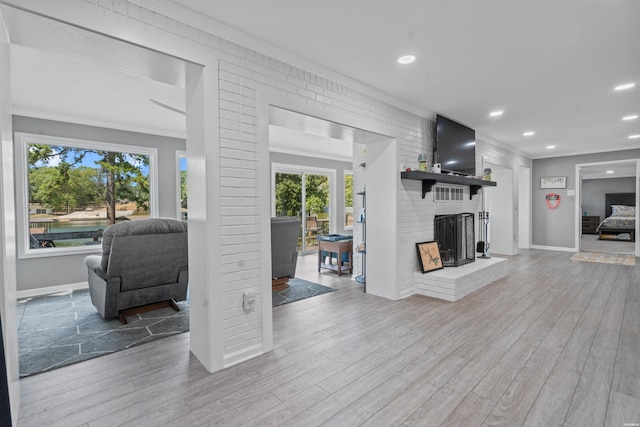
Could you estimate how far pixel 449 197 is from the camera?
5.06m

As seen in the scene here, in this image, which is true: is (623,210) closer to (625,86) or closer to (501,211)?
(501,211)

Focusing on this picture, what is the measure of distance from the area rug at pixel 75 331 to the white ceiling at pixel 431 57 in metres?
2.31

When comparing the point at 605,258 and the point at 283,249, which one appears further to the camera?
the point at 605,258

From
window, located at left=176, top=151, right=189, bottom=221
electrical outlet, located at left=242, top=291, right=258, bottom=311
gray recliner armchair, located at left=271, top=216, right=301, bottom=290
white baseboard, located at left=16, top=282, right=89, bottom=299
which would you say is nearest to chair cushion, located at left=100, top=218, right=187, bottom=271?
gray recliner armchair, located at left=271, top=216, right=301, bottom=290

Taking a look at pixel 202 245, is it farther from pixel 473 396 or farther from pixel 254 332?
pixel 473 396

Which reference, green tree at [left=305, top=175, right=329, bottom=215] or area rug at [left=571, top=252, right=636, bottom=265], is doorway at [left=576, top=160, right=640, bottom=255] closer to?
area rug at [left=571, top=252, right=636, bottom=265]

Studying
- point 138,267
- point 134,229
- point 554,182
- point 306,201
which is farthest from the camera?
point 554,182

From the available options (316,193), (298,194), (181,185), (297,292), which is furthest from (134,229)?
(316,193)

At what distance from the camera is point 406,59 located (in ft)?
9.52

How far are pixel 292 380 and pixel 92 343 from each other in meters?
1.95

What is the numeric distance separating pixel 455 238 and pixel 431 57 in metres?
3.03

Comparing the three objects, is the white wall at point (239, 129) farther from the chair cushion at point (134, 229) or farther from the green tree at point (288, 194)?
the green tree at point (288, 194)

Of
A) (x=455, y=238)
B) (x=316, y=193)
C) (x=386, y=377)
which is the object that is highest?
(x=316, y=193)

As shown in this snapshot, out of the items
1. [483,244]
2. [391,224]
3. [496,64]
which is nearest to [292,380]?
[391,224]
